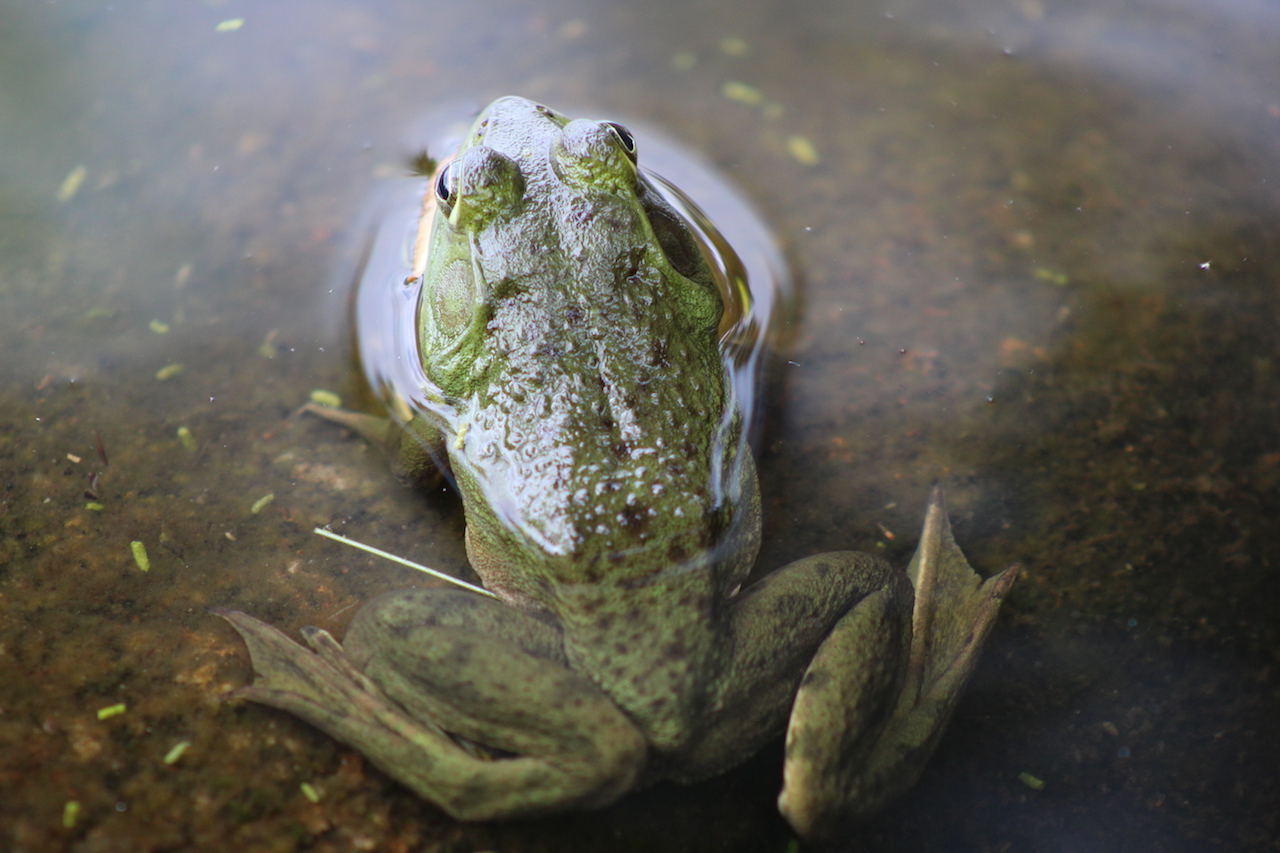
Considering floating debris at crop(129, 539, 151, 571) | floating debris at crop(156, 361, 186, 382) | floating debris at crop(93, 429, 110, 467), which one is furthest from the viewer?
floating debris at crop(156, 361, 186, 382)

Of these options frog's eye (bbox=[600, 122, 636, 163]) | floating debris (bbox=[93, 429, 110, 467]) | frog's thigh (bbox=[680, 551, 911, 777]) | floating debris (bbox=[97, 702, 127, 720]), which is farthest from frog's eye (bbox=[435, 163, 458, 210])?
floating debris (bbox=[97, 702, 127, 720])

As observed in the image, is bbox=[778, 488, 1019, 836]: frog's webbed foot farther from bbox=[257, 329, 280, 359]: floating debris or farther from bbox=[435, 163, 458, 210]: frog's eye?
bbox=[257, 329, 280, 359]: floating debris

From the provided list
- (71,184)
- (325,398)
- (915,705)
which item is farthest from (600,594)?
(71,184)

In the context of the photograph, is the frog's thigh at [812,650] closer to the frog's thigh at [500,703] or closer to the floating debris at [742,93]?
the frog's thigh at [500,703]

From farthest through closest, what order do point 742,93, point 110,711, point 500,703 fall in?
point 742,93 < point 110,711 < point 500,703

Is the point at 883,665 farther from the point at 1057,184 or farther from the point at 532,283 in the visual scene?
the point at 1057,184

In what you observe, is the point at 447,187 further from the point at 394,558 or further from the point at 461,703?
the point at 461,703

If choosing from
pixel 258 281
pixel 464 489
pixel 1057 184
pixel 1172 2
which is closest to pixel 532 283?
pixel 464 489
